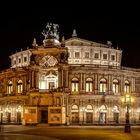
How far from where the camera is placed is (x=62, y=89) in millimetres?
89750

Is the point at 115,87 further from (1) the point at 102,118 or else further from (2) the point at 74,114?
(2) the point at 74,114

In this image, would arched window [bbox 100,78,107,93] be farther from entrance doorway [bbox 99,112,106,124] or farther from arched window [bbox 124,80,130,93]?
arched window [bbox 124,80,130,93]

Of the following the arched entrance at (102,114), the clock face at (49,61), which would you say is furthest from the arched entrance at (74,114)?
the clock face at (49,61)

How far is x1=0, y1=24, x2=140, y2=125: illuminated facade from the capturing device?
89688 millimetres

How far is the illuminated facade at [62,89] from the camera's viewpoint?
8969cm

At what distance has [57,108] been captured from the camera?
87.9 meters

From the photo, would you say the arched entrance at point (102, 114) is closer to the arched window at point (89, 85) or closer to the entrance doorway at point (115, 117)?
the entrance doorway at point (115, 117)

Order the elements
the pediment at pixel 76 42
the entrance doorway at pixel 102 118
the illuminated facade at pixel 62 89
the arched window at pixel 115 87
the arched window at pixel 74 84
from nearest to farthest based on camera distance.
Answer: the illuminated facade at pixel 62 89 → the arched window at pixel 74 84 → the entrance doorway at pixel 102 118 → the arched window at pixel 115 87 → the pediment at pixel 76 42

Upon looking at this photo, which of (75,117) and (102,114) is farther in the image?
(102,114)

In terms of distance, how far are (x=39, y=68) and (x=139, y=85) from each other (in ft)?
86.9

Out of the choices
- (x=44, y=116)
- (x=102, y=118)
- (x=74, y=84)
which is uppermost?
(x=74, y=84)

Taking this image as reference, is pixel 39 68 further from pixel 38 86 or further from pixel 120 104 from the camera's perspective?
pixel 120 104

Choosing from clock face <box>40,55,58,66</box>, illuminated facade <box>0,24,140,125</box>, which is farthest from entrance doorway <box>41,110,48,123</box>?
clock face <box>40,55,58,66</box>

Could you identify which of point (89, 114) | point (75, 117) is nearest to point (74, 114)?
point (75, 117)
